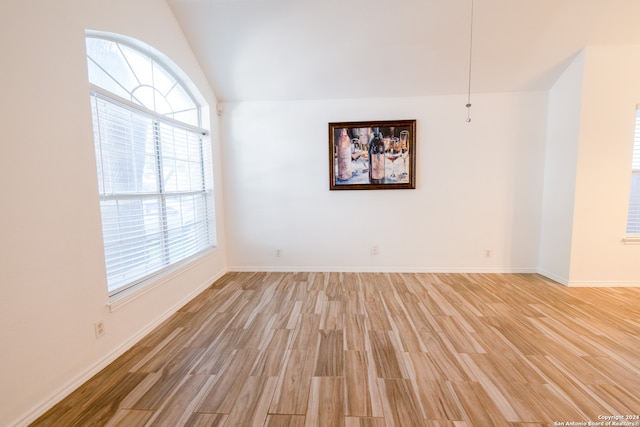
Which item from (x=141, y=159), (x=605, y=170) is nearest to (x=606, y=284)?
(x=605, y=170)

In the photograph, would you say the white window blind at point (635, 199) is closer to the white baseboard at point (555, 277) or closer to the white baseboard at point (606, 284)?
the white baseboard at point (606, 284)

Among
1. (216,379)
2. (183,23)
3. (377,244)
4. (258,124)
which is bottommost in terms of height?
(216,379)

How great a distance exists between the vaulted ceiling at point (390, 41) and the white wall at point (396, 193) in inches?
10.8

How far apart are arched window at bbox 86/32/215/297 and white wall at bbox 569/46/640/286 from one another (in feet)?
15.8

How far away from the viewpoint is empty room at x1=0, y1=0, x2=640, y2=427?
1.55 m

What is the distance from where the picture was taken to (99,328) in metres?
1.93

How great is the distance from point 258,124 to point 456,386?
3.77m

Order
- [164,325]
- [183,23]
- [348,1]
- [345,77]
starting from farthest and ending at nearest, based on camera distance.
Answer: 1. [345,77]
2. [183,23]
3. [348,1]
4. [164,325]

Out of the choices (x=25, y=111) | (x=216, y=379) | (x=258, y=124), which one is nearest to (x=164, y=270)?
(x=216, y=379)

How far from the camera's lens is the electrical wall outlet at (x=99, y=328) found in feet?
6.25

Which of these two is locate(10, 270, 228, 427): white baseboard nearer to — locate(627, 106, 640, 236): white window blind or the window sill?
the window sill

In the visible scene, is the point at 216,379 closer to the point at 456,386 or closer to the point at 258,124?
the point at 456,386

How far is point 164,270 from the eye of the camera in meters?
2.74

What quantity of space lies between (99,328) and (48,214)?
91 centimetres
